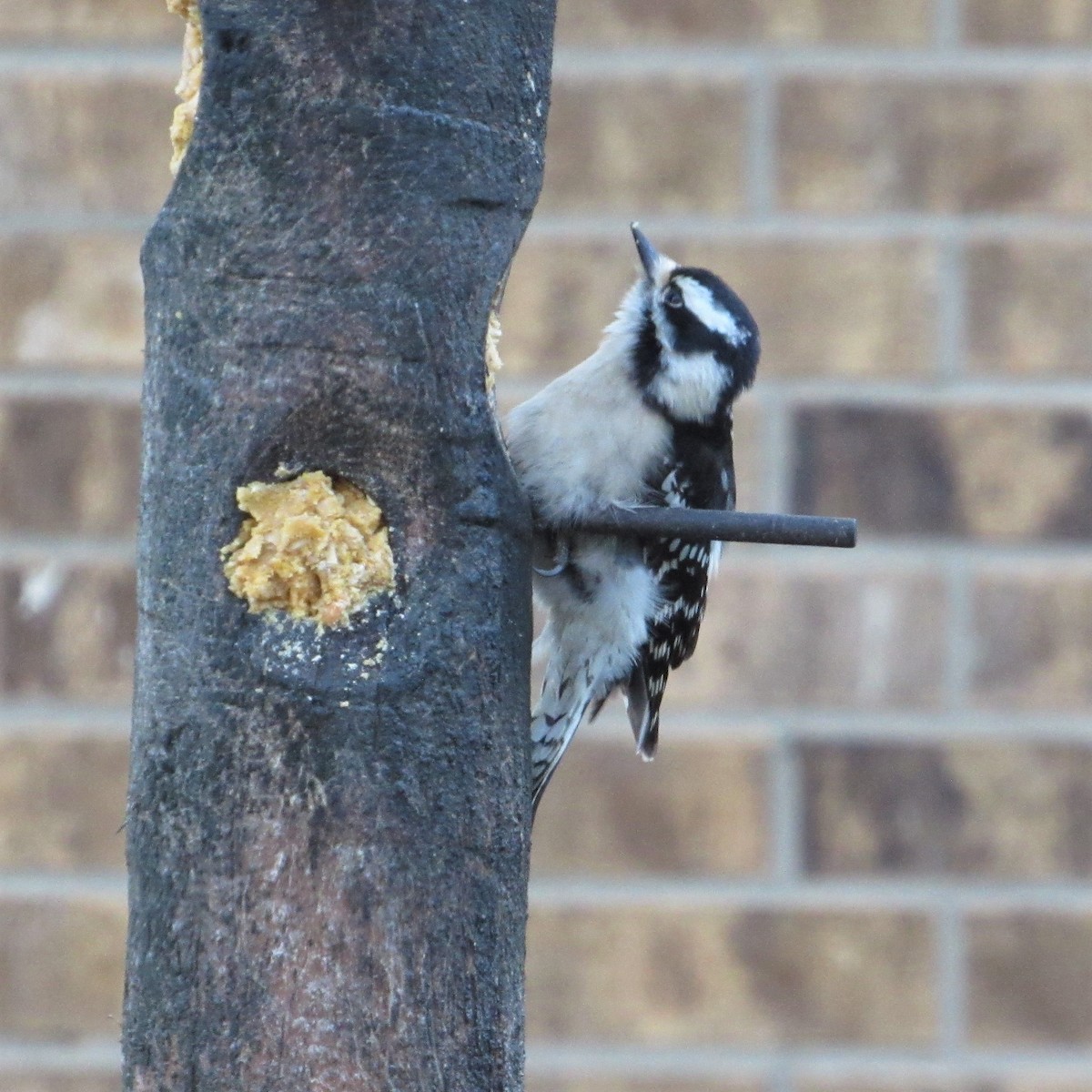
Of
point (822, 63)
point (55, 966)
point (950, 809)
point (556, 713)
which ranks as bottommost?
point (55, 966)

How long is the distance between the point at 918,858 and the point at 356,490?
1.45 metres

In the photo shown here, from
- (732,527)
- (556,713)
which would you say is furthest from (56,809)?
(732,527)

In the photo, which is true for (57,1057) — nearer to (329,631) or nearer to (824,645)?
(824,645)

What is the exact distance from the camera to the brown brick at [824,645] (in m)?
2.50

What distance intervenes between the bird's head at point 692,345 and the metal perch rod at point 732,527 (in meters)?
0.55

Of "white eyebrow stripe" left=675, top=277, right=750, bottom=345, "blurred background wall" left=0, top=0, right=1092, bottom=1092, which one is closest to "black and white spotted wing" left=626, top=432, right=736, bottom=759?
"white eyebrow stripe" left=675, top=277, right=750, bottom=345

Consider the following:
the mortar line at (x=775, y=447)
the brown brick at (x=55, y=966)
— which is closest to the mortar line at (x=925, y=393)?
the mortar line at (x=775, y=447)

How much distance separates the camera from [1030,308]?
2520mm

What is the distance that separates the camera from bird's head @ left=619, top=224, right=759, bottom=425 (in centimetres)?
210

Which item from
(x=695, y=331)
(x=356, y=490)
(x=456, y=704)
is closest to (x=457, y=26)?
(x=356, y=490)

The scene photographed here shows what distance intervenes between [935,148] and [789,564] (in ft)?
1.95

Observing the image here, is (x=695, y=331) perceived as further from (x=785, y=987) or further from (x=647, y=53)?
(x=785, y=987)

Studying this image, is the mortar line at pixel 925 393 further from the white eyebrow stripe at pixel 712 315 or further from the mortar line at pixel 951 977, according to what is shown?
the mortar line at pixel 951 977

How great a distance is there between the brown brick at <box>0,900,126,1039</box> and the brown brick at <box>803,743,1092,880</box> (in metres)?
0.97
